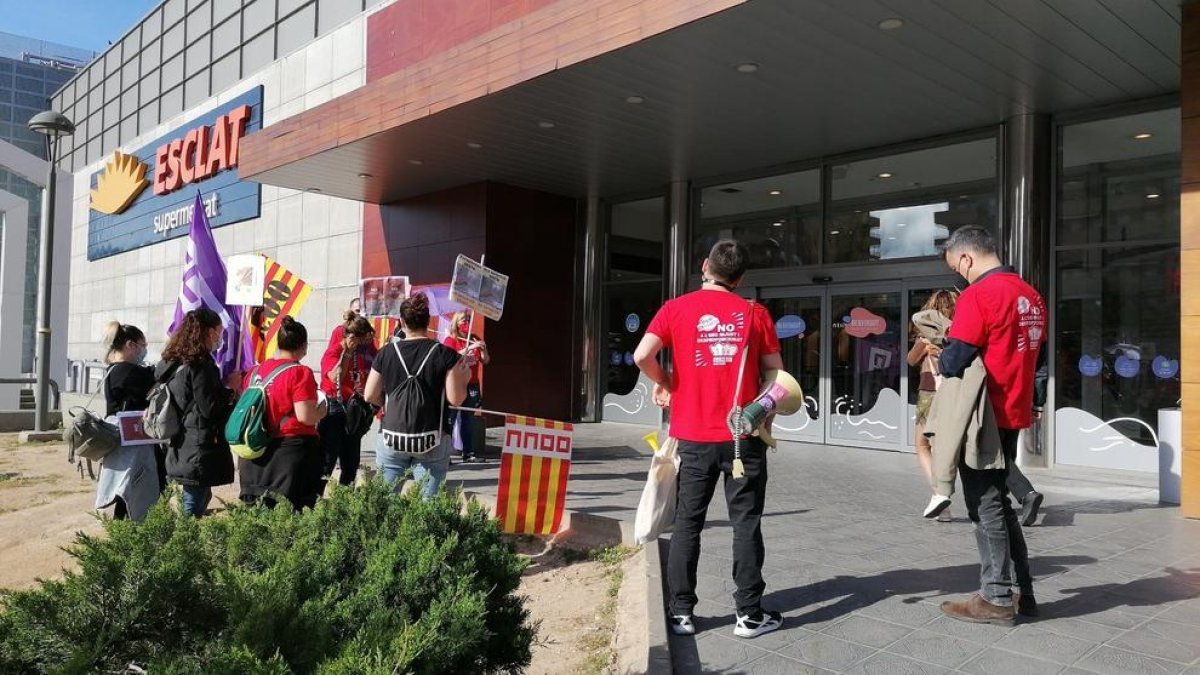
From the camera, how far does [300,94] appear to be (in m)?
18.0

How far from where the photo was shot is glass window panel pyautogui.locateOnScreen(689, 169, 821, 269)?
40.1ft

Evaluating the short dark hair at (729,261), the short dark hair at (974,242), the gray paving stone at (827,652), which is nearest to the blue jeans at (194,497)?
the short dark hair at (729,261)

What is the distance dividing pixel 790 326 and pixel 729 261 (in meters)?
8.73

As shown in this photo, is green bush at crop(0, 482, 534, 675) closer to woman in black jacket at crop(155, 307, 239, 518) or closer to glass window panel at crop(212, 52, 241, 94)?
woman in black jacket at crop(155, 307, 239, 518)

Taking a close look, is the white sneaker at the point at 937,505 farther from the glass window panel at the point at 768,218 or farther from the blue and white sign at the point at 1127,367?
the glass window panel at the point at 768,218

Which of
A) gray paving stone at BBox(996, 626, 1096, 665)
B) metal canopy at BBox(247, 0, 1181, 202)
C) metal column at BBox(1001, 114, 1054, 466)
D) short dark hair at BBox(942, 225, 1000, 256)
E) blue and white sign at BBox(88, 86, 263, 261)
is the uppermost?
blue and white sign at BBox(88, 86, 263, 261)

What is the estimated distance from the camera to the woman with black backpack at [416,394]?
505 centimetres

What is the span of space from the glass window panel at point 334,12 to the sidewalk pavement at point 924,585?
12.4 meters

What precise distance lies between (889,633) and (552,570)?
2410mm

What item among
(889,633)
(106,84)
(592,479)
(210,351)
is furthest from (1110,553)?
(106,84)

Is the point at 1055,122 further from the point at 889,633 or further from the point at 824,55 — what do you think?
the point at 889,633

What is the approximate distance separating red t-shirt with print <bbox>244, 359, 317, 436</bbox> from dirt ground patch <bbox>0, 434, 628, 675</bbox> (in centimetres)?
50

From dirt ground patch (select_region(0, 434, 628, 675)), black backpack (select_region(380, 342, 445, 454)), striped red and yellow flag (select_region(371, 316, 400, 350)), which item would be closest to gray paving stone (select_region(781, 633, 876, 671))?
dirt ground patch (select_region(0, 434, 628, 675))

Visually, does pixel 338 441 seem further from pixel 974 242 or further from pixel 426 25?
pixel 426 25
